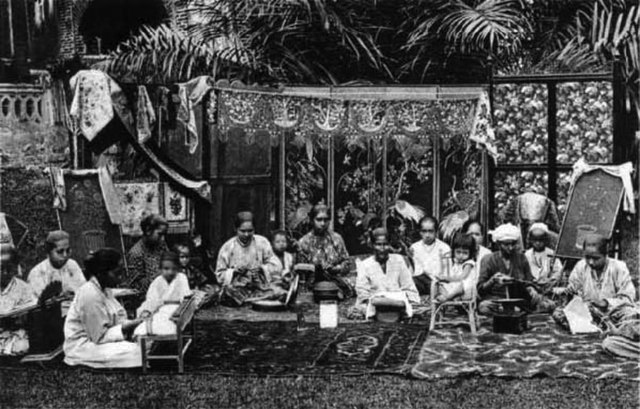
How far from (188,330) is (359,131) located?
164 inches

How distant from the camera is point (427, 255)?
11555 millimetres

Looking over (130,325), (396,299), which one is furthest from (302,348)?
(130,325)

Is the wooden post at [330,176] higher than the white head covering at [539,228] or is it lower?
higher

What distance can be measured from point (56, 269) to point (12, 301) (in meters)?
0.77

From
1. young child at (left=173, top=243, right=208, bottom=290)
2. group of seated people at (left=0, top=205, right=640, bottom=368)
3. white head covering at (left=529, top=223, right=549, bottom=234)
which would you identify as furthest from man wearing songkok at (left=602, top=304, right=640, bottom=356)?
young child at (left=173, top=243, right=208, bottom=290)

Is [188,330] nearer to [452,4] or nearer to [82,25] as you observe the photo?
[452,4]

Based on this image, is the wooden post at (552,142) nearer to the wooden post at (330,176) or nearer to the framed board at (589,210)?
the framed board at (589,210)

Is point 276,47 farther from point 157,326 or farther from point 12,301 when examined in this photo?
point 157,326

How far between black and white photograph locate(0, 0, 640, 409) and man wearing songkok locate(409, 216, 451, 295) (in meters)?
0.02

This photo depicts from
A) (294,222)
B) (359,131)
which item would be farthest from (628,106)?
(294,222)

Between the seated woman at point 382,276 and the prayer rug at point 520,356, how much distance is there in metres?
0.92

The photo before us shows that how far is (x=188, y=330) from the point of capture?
8.80 m

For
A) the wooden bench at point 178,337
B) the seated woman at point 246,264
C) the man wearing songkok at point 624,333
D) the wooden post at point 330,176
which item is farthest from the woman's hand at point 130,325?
the wooden post at point 330,176

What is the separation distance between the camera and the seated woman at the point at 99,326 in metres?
7.78
